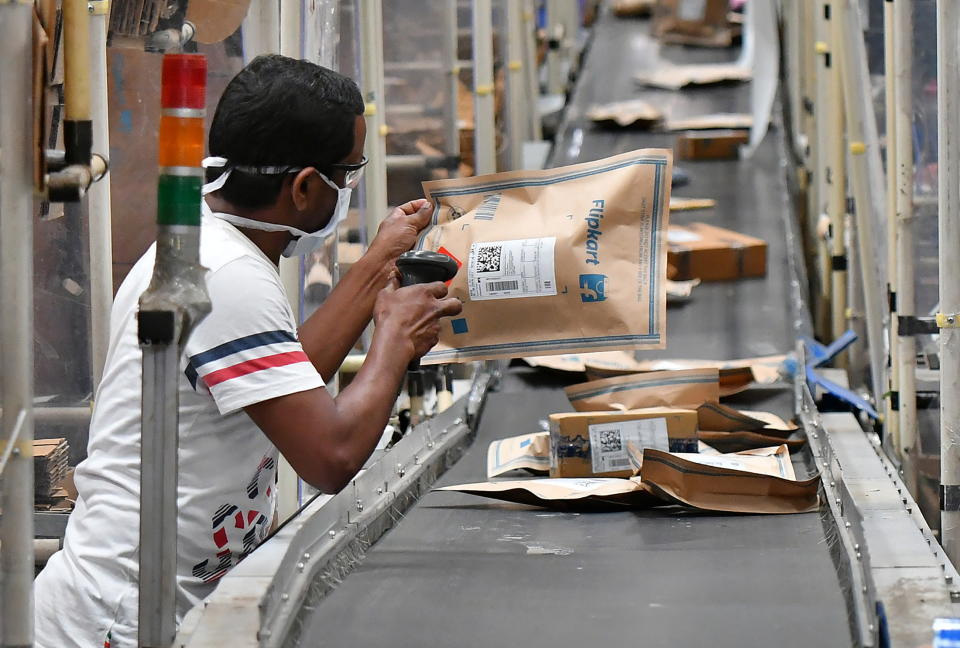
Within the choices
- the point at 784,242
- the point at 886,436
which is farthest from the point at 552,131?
the point at 886,436

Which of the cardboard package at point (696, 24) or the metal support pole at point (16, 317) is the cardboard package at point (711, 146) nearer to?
the cardboard package at point (696, 24)

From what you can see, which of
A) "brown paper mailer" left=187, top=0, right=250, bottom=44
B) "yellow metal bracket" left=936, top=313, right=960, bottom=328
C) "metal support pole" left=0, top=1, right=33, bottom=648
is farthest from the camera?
"yellow metal bracket" left=936, top=313, right=960, bottom=328

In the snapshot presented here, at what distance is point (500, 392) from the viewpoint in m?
3.32

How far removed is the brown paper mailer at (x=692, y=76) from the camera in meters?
7.58

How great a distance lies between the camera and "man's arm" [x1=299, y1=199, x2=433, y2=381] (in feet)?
6.19

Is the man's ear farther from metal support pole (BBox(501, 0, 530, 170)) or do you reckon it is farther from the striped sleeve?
metal support pole (BBox(501, 0, 530, 170))

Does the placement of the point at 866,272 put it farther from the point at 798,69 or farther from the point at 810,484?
the point at 798,69

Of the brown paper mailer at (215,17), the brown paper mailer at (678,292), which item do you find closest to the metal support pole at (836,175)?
the brown paper mailer at (678,292)

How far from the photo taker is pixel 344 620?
1562 mm

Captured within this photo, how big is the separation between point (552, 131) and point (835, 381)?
4318mm

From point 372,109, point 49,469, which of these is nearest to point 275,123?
point 49,469

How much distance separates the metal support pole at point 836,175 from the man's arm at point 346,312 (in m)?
2.80

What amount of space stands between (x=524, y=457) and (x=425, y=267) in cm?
75

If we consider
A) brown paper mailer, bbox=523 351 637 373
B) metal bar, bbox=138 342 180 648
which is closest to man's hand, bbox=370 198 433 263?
metal bar, bbox=138 342 180 648
